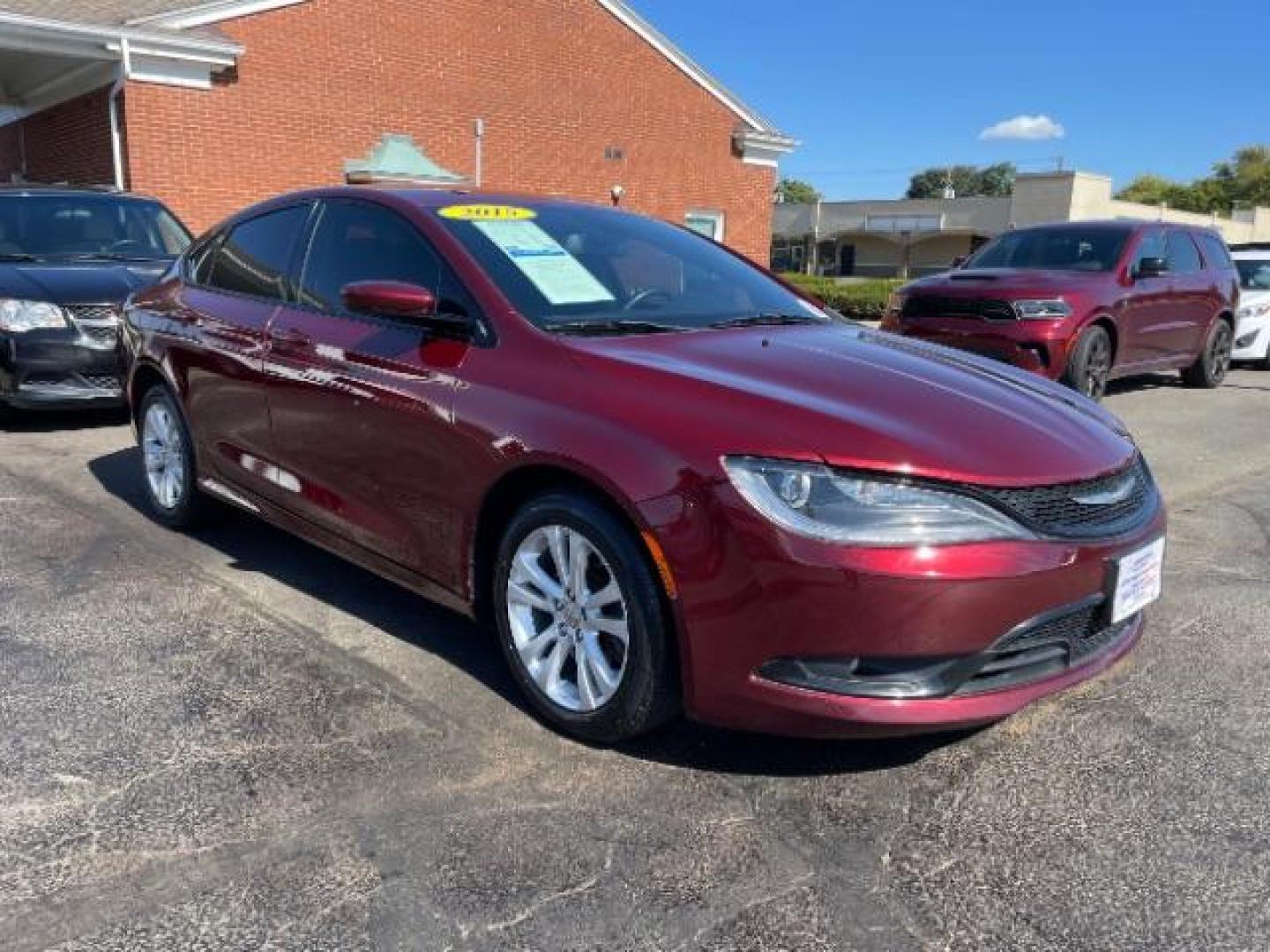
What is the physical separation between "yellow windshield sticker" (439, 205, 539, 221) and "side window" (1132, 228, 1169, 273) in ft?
23.7

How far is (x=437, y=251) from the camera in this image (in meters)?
3.65

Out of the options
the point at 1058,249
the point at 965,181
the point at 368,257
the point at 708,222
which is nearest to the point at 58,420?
the point at 368,257

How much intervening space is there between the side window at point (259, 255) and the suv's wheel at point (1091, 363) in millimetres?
6395

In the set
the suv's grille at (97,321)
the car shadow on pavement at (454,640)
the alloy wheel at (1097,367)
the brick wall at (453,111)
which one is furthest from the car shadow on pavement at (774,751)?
the brick wall at (453,111)

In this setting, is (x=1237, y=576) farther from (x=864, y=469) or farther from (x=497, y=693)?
(x=497, y=693)

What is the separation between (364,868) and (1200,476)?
6211mm

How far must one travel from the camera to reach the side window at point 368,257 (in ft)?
11.8

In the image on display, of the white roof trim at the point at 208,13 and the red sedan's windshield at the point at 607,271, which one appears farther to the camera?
the white roof trim at the point at 208,13

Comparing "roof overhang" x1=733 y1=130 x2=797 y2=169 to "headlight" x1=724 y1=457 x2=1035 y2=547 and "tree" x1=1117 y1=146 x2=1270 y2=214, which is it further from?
"tree" x1=1117 y1=146 x2=1270 y2=214

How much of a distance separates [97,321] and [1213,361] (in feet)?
33.9

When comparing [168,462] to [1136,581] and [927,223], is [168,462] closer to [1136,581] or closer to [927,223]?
[1136,581]

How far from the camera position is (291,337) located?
4098mm

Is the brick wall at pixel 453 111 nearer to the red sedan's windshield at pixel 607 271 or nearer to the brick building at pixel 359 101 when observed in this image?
the brick building at pixel 359 101

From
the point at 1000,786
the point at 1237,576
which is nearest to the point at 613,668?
the point at 1000,786
